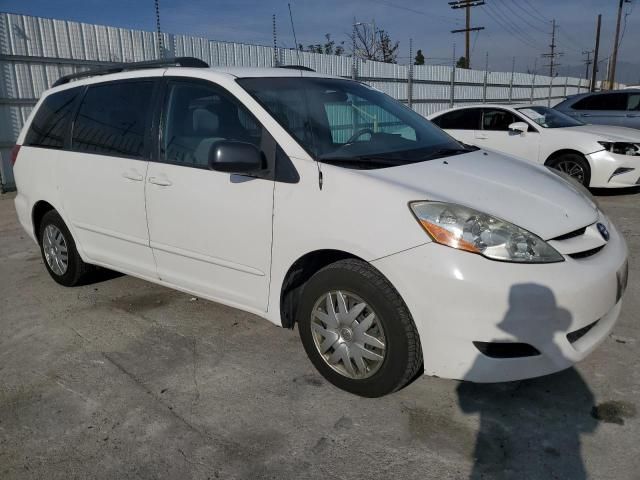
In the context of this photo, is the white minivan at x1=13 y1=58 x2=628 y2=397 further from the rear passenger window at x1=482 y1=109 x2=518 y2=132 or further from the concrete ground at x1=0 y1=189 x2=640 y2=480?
the rear passenger window at x1=482 y1=109 x2=518 y2=132

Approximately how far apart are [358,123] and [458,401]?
181 centimetres

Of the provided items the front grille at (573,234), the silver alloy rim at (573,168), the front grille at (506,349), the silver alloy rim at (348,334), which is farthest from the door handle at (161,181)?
the silver alloy rim at (573,168)

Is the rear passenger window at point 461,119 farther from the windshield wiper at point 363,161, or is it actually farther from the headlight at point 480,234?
the headlight at point 480,234

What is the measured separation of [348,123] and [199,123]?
0.95 metres

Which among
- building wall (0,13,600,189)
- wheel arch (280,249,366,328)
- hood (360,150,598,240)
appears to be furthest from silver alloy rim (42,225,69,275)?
building wall (0,13,600,189)

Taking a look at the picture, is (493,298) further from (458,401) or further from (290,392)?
(290,392)

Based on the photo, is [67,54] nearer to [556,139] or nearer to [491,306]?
[556,139]

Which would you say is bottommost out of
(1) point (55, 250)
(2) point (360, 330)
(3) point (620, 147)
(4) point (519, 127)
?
(1) point (55, 250)

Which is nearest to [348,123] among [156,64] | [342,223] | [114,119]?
[342,223]

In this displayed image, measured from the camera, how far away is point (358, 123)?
359 cm

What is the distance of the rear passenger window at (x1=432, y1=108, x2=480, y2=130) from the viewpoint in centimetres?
909

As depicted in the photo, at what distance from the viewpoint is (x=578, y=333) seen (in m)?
2.60

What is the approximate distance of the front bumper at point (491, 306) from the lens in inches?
94.7

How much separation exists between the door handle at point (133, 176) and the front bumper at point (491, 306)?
189 cm
